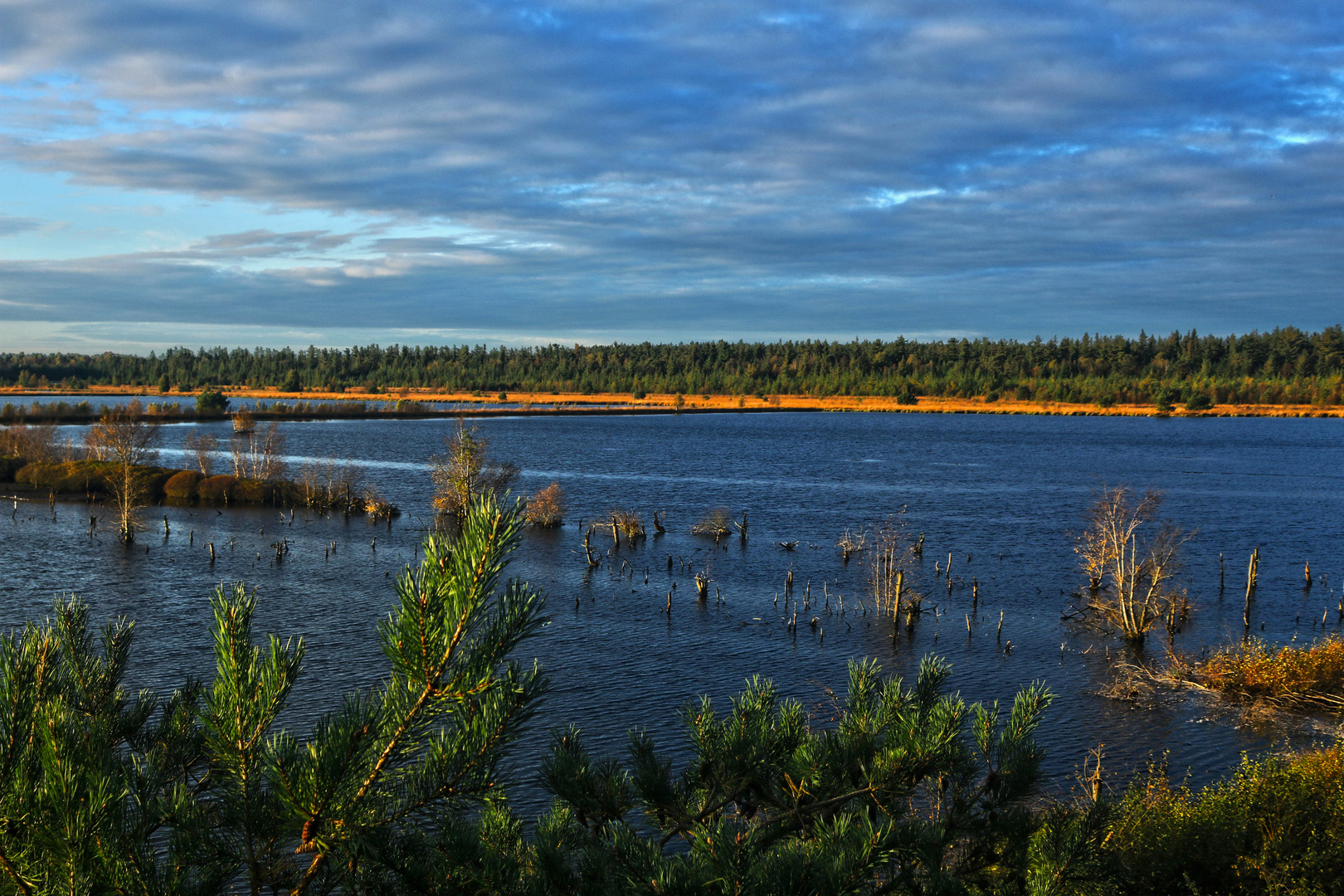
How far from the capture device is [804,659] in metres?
37.3

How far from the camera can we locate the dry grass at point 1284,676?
30625 mm

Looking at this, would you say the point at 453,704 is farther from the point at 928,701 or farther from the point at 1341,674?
the point at 1341,674

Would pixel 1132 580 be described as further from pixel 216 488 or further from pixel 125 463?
pixel 216 488

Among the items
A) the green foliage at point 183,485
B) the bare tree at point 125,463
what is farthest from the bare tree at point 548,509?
the green foliage at point 183,485

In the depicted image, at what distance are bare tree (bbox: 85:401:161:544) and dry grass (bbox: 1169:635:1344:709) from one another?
2412 inches

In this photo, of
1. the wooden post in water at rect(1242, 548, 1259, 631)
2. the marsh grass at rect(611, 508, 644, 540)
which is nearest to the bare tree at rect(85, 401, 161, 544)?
the marsh grass at rect(611, 508, 644, 540)

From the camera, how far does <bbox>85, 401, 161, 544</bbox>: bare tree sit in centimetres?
6106

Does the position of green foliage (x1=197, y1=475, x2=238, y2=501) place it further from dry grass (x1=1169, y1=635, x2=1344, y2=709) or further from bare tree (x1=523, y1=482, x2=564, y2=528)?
dry grass (x1=1169, y1=635, x2=1344, y2=709)

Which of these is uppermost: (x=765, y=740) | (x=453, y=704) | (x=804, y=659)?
(x=453, y=704)

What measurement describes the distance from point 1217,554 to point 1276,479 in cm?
4856

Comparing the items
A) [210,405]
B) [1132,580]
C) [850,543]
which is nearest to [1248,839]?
[1132,580]

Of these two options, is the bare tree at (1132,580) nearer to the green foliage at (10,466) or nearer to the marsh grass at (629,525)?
the marsh grass at (629,525)

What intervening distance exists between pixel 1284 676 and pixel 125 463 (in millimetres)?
65750

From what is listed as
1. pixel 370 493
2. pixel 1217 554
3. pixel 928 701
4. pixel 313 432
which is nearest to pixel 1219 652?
pixel 1217 554
